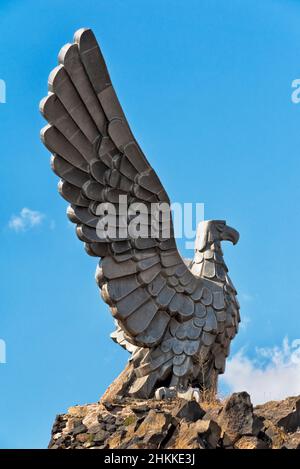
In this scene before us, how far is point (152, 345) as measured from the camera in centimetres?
1636

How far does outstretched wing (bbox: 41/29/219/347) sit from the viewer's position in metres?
15.1

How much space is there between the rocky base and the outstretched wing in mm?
2360

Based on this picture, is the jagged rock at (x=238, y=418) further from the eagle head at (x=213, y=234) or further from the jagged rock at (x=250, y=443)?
the eagle head at (x=213, y=234)

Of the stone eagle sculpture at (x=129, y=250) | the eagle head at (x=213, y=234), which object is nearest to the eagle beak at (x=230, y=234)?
the eagle head at (x=213, y=234)

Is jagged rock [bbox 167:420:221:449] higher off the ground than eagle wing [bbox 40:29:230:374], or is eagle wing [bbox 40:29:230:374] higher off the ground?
eagle wing [bbox 40:29:230:374]

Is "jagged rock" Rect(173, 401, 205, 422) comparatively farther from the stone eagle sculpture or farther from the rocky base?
the stone eagle sculpture

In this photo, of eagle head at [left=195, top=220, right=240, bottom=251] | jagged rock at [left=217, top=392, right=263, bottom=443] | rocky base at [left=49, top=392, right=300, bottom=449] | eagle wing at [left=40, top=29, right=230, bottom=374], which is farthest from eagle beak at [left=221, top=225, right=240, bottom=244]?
jagged rock at [left=217, top=392, right=263, bottom=443]

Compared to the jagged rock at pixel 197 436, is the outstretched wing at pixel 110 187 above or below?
above

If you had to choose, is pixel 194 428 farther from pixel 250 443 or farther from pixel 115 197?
pixel 115 197

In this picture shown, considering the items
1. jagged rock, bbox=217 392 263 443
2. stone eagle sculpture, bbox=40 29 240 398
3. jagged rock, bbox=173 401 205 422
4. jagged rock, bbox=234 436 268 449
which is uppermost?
stone eagle sculpture, bbox=40 29 240 398

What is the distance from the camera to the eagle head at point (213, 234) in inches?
702

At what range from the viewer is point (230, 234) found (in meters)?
18.1

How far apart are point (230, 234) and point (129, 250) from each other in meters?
2.84

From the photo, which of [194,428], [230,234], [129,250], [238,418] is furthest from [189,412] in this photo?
[230,234]
